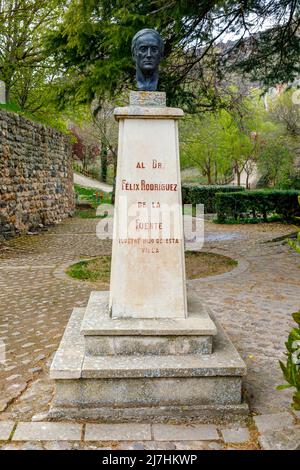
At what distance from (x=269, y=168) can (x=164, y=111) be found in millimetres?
25504

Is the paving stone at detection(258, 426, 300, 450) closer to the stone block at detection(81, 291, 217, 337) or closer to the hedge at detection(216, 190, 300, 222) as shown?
the stone block at detection(81, 291, 217, 337)

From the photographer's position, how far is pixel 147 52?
12.2 ft

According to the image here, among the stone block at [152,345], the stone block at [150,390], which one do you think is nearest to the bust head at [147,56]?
the stone block at [152,345]

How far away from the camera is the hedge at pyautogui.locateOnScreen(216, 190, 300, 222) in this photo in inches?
653

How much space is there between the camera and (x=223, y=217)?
17625 millimetres

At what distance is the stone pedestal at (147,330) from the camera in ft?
10.3

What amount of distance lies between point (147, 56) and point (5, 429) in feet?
9.77

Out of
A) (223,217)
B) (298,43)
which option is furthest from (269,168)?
(298,43)

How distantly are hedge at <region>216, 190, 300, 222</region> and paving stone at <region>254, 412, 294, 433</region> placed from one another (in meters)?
13.9

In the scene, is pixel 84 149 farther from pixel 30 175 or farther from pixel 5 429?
pixel 5 429

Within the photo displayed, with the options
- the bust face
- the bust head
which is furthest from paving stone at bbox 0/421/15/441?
the bust face

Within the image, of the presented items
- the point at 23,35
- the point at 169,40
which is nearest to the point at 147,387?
the point at 169,40

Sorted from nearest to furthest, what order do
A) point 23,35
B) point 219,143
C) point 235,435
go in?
point 235,435 → point 23,35 → point 219,143

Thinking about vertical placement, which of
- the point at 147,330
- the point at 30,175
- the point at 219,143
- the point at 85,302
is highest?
the point at 219,143
